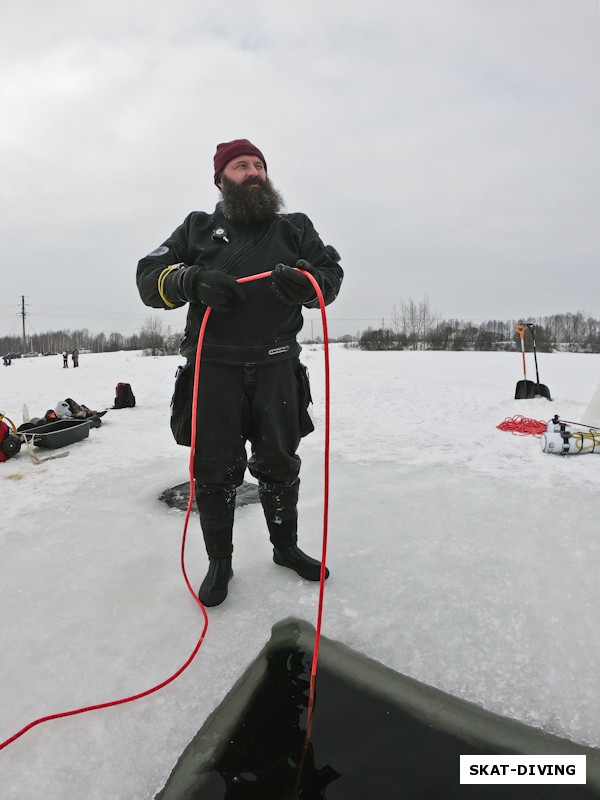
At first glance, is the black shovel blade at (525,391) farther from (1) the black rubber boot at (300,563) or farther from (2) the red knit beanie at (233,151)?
(2) the red knit beanie at (233,151)

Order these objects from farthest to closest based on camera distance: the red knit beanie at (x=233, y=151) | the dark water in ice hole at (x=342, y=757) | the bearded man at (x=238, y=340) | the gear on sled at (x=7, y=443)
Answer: the gear on sled at (x=7, y=443)
the red knit beanie at (x=233, y=151)
the bearded man at (x=238, y=340)
the dark water in ice hole at (x=342, y=757)

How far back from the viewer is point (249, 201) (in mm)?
1805

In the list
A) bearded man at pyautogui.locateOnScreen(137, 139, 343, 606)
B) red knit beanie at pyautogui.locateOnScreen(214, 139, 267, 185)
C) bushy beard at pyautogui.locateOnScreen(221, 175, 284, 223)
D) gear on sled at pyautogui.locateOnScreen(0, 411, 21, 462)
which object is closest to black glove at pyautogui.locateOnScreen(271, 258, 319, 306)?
bearded man at pyautogui.locateOnScreen(137, 139, 343, 606)

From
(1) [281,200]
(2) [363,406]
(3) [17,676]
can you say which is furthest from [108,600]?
(2) [363,406]

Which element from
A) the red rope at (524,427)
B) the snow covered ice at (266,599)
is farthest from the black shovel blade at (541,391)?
the snow covered ice at (266,599)

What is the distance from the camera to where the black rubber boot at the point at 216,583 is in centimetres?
177

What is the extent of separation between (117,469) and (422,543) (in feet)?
8.66

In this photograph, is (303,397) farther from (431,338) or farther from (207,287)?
(431,338)

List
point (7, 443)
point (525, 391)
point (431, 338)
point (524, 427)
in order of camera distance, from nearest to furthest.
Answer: point (7, 443)
point (524, 427)
point (525, 391)
point (431, 338)

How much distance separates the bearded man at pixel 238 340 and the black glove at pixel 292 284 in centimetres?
9

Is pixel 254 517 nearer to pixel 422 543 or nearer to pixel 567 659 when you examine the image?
pixel 422 543

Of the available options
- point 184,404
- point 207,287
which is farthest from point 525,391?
point 207,287

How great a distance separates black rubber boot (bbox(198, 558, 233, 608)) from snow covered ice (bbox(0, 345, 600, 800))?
46 mm

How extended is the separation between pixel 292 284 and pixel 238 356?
0.39 m
